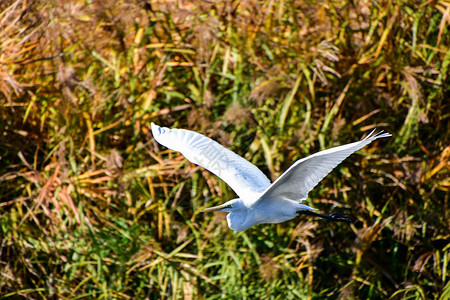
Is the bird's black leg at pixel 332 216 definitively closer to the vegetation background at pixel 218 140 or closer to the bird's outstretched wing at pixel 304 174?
the bird's outstretched wing at pixel 304 174

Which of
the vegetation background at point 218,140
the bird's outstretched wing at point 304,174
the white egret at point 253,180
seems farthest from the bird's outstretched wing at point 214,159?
the vegetation background at point 218,140

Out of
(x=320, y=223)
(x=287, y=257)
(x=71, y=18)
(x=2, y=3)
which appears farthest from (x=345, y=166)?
(x=2, y=3)

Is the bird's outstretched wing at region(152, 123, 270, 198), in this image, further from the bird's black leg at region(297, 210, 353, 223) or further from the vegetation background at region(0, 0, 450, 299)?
the vegetation background at region(0, 0, 450, 299)

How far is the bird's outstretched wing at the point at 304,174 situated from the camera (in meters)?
1.82

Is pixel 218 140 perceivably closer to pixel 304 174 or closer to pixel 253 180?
pixel 253 180

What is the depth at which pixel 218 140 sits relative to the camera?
3.19 m

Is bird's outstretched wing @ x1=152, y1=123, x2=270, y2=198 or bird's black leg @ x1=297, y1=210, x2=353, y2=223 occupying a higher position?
bird's outstretched wing @ x1=152, y1=123, x2=270, y2=198

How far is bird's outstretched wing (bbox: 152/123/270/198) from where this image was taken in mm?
2447

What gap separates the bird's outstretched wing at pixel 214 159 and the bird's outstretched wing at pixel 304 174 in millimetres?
180

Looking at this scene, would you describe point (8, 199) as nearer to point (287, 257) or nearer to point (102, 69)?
point (102, 69)

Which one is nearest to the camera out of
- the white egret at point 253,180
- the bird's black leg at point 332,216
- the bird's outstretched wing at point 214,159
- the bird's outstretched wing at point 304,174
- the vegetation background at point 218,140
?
the bird's outstretched wing at point 304,174

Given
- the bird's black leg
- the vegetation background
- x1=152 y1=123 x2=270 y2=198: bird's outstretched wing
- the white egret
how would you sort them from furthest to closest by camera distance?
the vegetation background < x1=152 y1=123 x2=270 y2=198: bird's outstretched wing < the bird's black leg < the white egret

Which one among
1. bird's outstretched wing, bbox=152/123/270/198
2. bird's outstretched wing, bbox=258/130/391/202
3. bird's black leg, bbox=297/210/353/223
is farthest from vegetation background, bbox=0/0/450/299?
bird's outstretched wing, bbox=258/130/391/202

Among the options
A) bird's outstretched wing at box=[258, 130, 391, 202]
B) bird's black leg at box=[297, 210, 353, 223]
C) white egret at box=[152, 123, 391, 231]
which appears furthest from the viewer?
bird's black leg at box=[297, 210, 353, 223]
